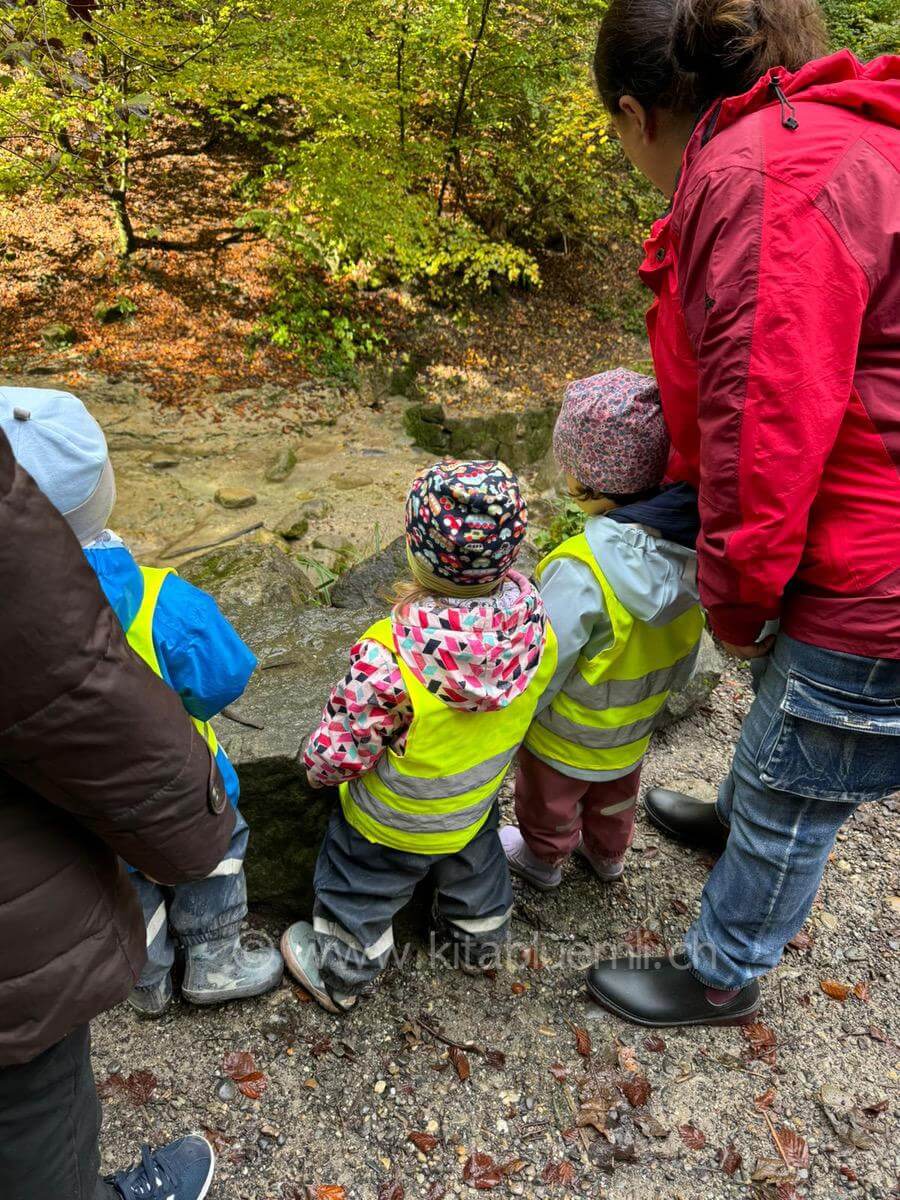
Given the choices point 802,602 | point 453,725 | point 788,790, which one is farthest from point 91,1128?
point 802,602

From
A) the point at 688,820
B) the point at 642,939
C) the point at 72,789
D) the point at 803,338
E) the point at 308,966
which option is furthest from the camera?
the point at 688,820

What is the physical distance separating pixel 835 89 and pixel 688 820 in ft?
7.65

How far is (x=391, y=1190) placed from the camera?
2.01m

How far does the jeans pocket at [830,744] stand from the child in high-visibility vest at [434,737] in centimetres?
59

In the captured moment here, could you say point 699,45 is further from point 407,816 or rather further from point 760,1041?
point 760,1041

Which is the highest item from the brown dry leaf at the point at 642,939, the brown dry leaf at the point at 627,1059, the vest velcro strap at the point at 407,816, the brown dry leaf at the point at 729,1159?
the vest velcro strap at the point at 407,816

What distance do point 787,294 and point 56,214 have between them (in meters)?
8.91

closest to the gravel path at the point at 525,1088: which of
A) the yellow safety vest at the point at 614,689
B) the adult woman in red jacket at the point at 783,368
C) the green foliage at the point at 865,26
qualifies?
the adult woman in red jacket at the point at 783,368

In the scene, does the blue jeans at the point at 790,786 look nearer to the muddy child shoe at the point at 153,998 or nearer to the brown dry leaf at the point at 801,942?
the brown dry leaf at the point at 801,942

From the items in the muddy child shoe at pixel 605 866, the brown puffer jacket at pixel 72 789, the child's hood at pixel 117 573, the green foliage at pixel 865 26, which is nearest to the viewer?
the brown puffer jacket at pixel 72 789

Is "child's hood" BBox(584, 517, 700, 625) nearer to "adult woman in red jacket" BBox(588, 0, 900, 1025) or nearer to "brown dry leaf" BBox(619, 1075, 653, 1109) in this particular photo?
"adult woman in red jacket" BBox(588, 0, 900, 1025)

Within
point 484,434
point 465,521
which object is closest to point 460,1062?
point 465,521

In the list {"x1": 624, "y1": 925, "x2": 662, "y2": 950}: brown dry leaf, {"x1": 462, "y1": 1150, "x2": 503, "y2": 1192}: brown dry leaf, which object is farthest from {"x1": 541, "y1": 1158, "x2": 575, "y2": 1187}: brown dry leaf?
{"x1": 624, "y1": 925, "x2": 662, "y2": 950}: brown dry leaf

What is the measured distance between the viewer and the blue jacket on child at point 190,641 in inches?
68.9
